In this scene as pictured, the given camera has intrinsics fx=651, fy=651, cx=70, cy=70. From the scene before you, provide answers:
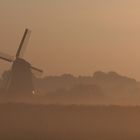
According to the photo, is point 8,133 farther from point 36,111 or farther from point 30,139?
point 36,111

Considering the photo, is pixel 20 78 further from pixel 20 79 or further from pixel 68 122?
pixel 68 122

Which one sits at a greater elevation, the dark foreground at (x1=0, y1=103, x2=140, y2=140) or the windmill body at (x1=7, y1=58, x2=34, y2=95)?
the windmill body at (x1=7, y1=58, x2=34, y2=95)

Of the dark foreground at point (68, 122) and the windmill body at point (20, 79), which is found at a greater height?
the windmill body at point (20, 79)

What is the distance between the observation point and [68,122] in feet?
159

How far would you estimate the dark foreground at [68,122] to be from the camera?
38.3m

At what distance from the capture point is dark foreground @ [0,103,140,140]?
1508 inches

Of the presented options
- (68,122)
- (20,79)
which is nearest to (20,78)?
(20,79)

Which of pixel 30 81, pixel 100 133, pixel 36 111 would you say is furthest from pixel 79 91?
pixel 100 133

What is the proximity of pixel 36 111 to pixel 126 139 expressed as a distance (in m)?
18.6

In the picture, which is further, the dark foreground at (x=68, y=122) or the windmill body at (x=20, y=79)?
the windmill body at (x=20, y=79)

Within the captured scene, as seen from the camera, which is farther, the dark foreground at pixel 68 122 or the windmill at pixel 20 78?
the windmill at pixel 20 78

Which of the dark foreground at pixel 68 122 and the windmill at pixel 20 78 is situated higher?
the windmill at pixel 20 78

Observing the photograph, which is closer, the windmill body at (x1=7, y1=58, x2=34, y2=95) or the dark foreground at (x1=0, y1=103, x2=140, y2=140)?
the dark foreground at (x1=0, y1=103, x2=140, y2=140)

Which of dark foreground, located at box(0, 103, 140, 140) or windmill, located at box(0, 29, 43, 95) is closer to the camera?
dark foreground, located at box(0, 103, 140, 140)
